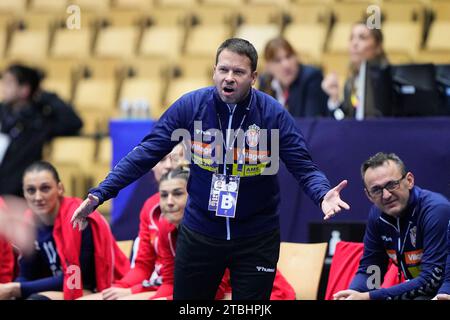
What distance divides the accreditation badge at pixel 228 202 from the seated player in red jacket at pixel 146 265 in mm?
1585

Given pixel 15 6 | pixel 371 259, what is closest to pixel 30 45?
pixel 15 6

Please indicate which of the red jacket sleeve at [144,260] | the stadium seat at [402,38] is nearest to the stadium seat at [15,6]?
the stadium seat at [402,38]

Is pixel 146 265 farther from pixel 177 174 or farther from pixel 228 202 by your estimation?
pixel 228 202

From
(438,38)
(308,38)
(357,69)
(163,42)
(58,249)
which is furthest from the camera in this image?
(163,42)

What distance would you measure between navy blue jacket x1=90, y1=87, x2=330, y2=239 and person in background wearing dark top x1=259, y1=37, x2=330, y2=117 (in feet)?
8.28

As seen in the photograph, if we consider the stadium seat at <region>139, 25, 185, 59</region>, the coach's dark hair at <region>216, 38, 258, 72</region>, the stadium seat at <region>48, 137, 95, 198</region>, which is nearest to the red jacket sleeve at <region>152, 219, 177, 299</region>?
the coach's dark hair at <region>216, 38, 258, 72</region>

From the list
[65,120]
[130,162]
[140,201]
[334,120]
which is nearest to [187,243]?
[130,162]

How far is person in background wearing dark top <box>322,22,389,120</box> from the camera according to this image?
6434mm

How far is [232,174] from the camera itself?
13.6 feet

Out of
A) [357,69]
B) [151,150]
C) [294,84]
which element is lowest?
[151,150]

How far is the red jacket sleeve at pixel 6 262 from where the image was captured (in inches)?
232

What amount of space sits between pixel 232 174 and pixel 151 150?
0.37 meters

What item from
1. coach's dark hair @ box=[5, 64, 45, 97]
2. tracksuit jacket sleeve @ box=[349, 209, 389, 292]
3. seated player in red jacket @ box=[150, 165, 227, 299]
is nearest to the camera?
tracksuit jacket sleeve @ box=[349, 209, 389, 292]

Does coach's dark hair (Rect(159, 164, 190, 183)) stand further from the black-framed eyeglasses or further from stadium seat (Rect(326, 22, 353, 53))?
stadium seat (Rect(326, 22, 353, 53))
